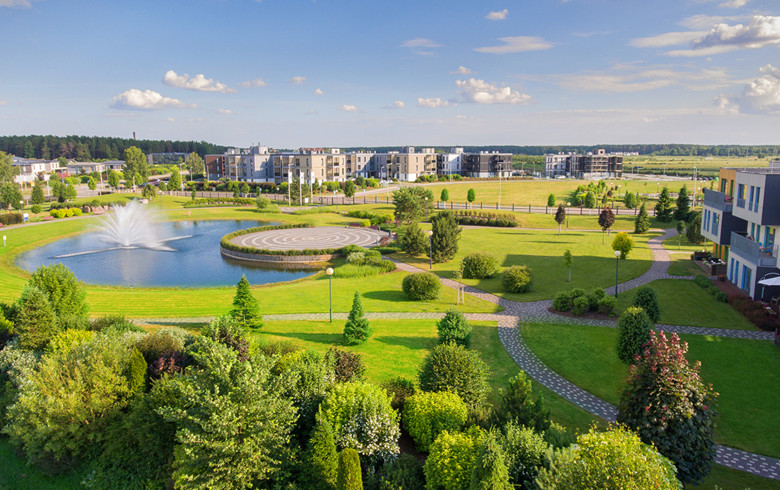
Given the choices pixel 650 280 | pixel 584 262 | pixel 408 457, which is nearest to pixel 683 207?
pixel 584 262

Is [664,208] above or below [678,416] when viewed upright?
above

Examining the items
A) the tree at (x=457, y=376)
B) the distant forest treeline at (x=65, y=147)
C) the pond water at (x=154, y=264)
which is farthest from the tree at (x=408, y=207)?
the distant forest treeline at (x=65, y=147)

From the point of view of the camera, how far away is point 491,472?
951cm

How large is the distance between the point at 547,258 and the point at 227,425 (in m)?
32.6

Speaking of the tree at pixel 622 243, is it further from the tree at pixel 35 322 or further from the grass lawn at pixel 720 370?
the tree at pixel 35 322

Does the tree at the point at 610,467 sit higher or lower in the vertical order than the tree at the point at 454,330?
higher

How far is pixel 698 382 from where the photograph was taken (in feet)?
38.4

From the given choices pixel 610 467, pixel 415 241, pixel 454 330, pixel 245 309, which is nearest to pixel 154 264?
pixel 415 241

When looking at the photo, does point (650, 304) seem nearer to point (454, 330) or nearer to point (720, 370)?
point (720, 370)

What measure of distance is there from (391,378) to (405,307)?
9.98 meters

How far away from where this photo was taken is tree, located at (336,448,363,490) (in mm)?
10781

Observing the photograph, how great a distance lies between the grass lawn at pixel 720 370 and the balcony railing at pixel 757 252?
645 cm

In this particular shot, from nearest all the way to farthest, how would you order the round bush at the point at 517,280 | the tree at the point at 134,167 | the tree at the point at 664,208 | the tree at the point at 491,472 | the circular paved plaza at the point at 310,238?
the tree at the point at 491,472, the round bush at the point at 517,280, the circular paved plaza at the point at 310,238, the tree at the point at 664,208, the tree at the point at 134,167

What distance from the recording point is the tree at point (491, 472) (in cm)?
945
